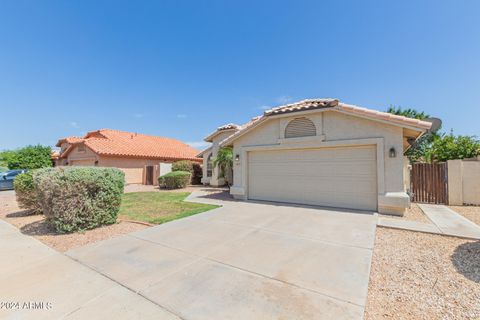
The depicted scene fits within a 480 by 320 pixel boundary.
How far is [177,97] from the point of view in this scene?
2056 cm

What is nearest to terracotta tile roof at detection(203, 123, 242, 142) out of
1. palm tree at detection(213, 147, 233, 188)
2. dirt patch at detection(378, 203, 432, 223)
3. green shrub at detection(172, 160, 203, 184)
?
palm tree at detection(213, 147, 233, 188)

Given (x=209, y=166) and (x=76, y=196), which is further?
(x=209, y=166)

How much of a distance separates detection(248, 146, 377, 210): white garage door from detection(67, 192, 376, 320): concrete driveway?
1902mm

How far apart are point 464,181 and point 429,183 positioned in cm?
120

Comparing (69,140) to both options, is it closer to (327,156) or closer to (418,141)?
(327,156)

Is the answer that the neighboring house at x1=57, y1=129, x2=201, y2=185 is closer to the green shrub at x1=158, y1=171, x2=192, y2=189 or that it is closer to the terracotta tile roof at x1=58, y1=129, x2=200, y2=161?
the terracotta tile roof at x1=58, y1=129, x2=200, y2=161

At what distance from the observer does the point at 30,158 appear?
27750 millimetres

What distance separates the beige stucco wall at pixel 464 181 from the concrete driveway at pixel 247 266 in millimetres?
6144

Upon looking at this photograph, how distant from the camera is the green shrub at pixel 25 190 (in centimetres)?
803

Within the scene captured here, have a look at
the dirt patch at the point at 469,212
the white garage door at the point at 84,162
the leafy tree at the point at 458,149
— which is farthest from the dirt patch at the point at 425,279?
the white garage door at the point at 84,162

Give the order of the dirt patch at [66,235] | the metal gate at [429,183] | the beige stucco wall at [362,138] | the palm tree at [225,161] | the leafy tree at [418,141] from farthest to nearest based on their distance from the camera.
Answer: the leafy tree at [418,141] → the palm tree at [225,161] → the metal gate at [429,183] → the beige stucco wall at [362,138] → the dirt patch at [66,235]

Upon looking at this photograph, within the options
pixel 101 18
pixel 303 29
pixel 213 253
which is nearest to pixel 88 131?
pixel 101 18

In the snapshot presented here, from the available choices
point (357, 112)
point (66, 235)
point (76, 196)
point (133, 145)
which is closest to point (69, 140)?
point (133, 145)

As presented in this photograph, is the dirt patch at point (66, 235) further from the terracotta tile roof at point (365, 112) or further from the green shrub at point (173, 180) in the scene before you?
the green shrub at point (173, 180)
